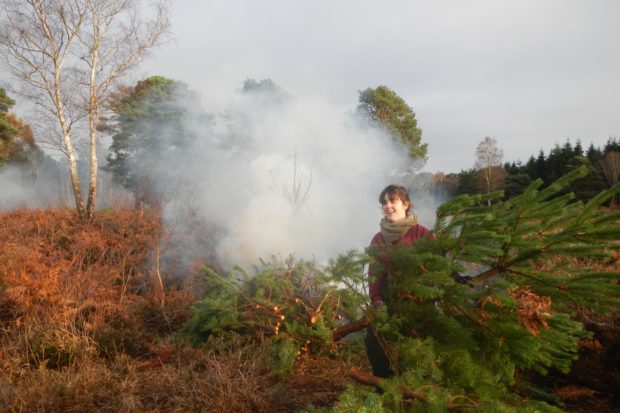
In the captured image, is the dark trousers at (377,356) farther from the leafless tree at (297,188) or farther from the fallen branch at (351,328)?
the leafless tree at (297,188)

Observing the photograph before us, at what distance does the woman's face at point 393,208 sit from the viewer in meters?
3.07

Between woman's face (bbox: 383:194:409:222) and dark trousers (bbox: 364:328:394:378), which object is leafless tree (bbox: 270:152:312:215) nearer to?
woman's face (bbox: 383:194:409:222)

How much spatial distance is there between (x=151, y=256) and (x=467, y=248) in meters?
8.54

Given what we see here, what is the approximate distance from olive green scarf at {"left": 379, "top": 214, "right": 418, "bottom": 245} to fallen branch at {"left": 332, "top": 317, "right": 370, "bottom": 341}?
577mm

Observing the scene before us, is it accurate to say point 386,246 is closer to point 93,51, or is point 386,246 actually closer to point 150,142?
point 93,51

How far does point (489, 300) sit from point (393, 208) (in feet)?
3.57

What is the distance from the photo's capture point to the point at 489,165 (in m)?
24.3

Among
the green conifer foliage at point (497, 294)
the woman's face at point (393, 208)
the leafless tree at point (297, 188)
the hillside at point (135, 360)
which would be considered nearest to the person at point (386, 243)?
the woman's face at point (393, 208)

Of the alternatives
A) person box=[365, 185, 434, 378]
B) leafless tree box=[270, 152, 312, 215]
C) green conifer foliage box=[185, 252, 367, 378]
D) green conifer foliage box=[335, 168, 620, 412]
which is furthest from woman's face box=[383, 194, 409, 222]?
leafless tree box=[270, 152, 312, 215]

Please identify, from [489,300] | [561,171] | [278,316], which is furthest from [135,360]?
[561,171]

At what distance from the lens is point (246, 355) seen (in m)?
3.69

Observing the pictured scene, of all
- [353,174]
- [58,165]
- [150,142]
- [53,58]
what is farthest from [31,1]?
[58,165]

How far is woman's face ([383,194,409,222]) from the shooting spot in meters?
3.07

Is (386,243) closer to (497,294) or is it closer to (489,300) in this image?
(489,300)
